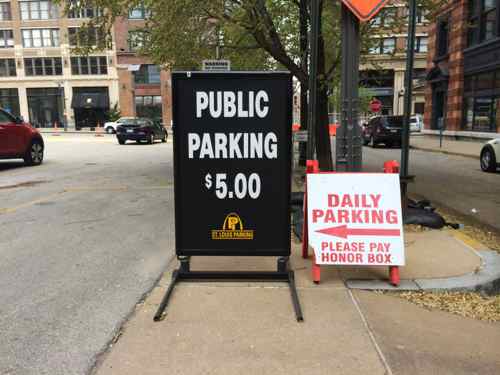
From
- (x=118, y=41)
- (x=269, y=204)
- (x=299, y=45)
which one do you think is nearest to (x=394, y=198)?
(x=269, y=204)

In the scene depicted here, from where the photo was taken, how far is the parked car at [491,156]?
12688mm

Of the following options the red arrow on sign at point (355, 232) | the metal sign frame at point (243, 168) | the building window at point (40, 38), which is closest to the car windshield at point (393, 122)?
the red arrow on sign at point (355, 232)

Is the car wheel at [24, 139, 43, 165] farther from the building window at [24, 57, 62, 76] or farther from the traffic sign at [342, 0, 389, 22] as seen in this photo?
the building window at [24, 57, 62, 76]

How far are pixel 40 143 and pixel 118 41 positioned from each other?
1716 inches

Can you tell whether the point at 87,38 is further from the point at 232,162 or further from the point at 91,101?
the point at 91,101

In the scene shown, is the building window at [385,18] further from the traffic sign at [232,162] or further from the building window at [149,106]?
the building window at [149,106]

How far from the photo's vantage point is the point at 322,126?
402 inches

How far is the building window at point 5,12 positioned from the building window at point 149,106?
727 inches

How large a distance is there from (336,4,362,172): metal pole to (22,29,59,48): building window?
5759 centimetres

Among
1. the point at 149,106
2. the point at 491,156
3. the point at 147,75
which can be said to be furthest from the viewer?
the point at 149,106

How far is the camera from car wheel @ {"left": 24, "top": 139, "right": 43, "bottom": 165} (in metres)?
14.4

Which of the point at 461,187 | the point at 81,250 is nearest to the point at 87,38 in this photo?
the point at 81,250

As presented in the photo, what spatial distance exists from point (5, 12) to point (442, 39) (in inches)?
2005

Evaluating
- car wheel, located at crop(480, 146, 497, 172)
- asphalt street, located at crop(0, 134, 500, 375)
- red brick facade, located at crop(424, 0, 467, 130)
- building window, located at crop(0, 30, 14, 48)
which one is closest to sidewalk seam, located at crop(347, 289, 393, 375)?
asphalt street, located at crop(0, 134, 500, 375)
